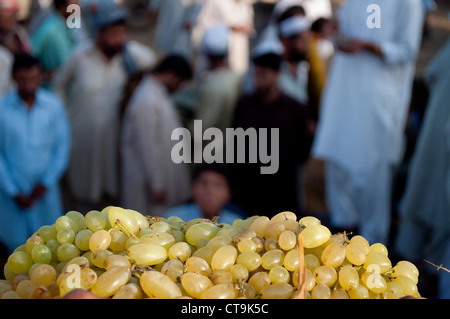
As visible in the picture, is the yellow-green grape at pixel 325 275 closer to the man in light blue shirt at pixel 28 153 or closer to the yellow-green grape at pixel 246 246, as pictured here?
the yellow-green grape at pixel 246 246

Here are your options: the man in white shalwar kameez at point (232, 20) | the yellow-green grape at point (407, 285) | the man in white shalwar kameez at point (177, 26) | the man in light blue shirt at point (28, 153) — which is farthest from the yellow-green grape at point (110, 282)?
the man in white shalwar kameez at point (177, 26)

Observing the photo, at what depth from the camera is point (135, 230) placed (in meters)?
0.89

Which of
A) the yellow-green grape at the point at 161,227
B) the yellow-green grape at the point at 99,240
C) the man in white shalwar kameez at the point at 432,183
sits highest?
the yellow-green grape at the point at 99,240

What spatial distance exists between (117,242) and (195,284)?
18 cm

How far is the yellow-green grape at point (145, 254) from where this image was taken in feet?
2.64

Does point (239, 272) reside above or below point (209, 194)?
above

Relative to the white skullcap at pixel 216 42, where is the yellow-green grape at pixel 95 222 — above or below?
below

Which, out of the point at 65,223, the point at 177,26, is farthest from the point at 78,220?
the point at 177,26

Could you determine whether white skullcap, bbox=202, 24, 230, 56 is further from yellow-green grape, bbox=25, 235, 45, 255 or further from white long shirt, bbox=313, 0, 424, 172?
yellow-green grape, bbox=25, 235, 45, 255

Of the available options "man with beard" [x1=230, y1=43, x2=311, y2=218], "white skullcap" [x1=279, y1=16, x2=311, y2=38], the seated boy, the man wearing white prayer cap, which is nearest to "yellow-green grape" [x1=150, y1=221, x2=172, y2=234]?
the seated boy

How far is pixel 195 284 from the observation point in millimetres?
752

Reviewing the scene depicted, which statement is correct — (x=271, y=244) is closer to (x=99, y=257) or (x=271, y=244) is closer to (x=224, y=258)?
(x=224, y=258)

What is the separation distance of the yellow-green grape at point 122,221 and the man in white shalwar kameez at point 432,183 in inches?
88.9
